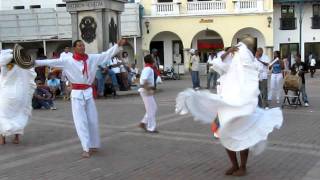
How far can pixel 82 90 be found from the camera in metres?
9.56

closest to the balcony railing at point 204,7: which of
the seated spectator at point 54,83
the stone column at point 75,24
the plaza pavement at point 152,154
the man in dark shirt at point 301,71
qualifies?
the stone column at point 75,24

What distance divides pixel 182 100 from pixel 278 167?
1750 mm

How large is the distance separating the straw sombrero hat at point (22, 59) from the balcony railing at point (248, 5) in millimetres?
33160

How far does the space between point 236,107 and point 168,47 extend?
123 ft

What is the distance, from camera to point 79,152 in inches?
386

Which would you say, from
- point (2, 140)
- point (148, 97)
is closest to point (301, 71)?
point (148, 97)

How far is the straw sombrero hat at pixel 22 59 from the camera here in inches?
394

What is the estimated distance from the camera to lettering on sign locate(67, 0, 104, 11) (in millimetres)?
21109

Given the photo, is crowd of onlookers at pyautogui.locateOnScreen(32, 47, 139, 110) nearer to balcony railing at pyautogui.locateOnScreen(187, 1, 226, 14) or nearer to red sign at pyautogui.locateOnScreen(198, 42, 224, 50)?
balcony railing at pyautogui.locateOnScreen(187, 1, 226, 14)

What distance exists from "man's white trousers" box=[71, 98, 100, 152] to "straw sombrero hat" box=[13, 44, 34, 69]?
3.60 feet

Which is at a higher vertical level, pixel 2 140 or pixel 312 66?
pixel 2 140

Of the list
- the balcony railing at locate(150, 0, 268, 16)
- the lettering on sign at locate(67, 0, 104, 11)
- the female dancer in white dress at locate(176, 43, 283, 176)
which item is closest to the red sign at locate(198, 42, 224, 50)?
the balcony railing at locate(150, 0, 268, 16)

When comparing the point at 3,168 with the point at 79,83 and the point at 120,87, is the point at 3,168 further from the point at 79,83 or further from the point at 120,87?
the point at 120,87

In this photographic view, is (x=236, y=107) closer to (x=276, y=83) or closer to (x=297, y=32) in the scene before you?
(x=276, y=83)
